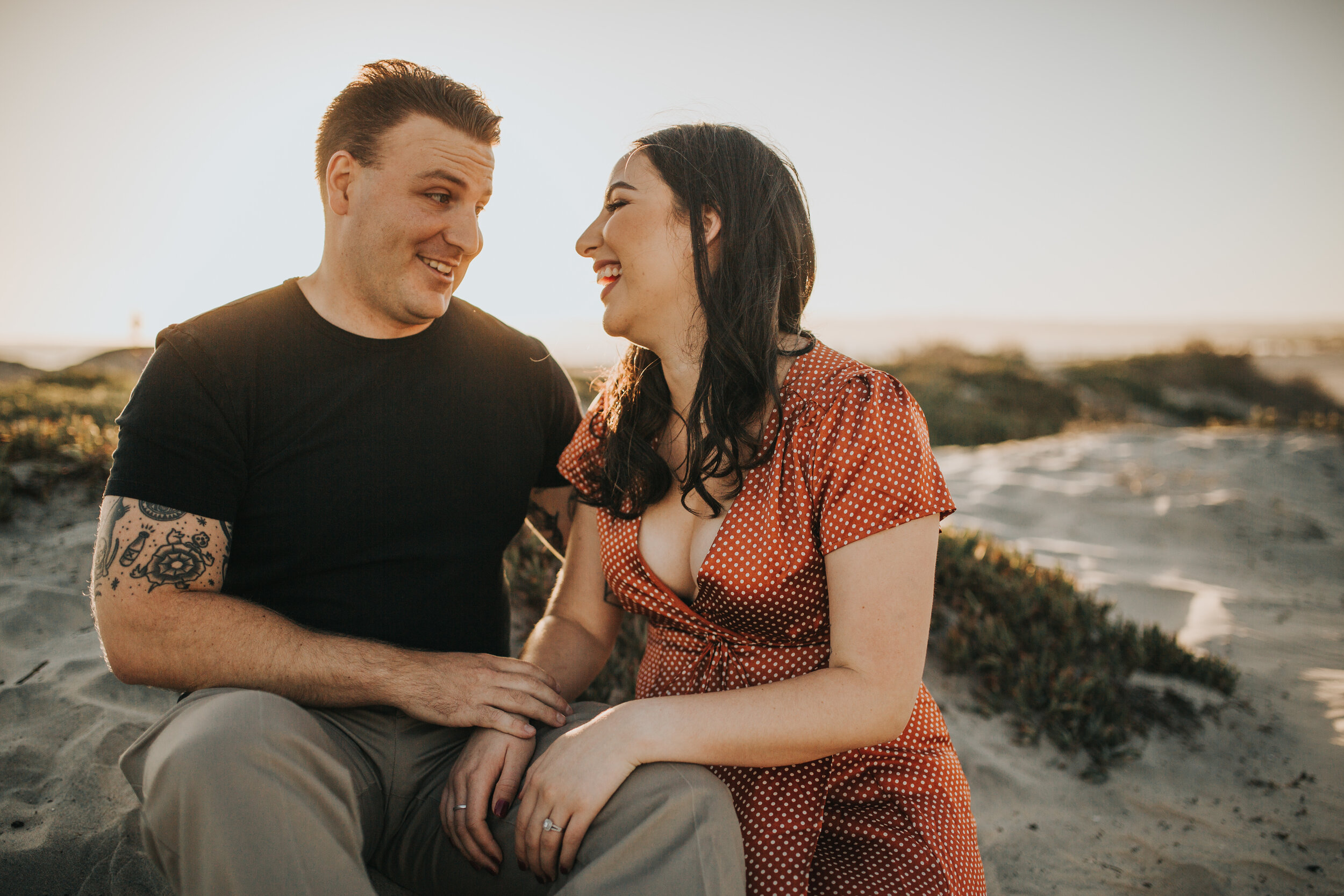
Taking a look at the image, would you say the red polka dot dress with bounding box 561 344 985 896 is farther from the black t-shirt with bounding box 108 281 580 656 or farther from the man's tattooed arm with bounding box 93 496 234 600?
the man's tattooed arm with bounding box 93 496 234 600

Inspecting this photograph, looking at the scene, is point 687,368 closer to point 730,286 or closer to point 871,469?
point 730,286

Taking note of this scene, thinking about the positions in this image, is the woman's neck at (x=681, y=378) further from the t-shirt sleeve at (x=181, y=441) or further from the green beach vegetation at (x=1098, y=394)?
the green beach vegetation at (x=1098, y=394)

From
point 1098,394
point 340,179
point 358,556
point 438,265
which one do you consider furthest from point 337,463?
point 1098,394

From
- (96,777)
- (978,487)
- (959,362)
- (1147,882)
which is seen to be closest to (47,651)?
(96,777)

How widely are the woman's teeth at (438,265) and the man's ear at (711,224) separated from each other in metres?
1.03

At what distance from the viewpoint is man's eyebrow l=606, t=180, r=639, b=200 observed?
7.45 feet

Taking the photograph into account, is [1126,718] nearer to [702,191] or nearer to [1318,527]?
[702,191]

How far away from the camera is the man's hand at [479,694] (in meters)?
2.05

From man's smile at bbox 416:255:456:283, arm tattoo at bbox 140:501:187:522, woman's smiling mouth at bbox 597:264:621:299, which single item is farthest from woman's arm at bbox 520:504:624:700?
arm tattoo at bbox 140:501:187:522

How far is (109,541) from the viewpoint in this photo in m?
2.02

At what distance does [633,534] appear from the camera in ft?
7.43

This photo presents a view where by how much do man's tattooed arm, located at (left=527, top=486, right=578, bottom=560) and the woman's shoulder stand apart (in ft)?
3.77

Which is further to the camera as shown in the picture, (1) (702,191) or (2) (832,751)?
(1) (702,191)

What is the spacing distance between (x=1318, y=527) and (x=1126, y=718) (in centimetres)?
596
